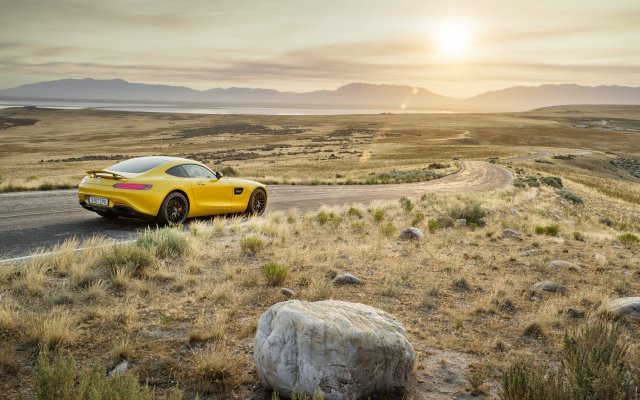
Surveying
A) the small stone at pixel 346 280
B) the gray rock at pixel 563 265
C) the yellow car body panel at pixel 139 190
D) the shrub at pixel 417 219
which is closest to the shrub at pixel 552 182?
the shrub at pixel 417 219

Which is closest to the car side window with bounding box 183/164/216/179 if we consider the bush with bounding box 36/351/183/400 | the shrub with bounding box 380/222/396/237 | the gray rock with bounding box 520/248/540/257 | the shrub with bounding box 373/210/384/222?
the shrub with bounding box 380/222/396/237

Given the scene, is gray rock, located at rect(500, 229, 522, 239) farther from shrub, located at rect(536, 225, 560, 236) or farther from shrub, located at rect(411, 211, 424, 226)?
shrub, located at rect(411, 211, 424, 226)

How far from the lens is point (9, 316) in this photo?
4992 millimetres

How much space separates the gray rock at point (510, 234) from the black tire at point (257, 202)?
Answer: 656 centimetres

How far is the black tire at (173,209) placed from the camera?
10414 millimetres

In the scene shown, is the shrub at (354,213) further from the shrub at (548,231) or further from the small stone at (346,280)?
the small stone at (346,280)

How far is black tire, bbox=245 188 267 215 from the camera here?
1330 cm

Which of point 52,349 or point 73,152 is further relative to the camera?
point 73,152

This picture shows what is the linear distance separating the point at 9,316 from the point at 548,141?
118 metres

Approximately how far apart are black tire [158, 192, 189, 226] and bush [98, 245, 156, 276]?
2839mm

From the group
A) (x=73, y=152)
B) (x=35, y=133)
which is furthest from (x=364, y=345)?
(x=35, y=133)

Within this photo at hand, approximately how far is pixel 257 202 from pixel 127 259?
6.53 m

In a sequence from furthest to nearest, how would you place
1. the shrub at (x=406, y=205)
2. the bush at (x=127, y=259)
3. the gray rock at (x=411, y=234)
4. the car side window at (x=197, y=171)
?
the shrub at (x=406, y=205), the gray rock at (x=411, y=234), the car side window at (x=197, y=171), the bush at (x=127, y=259)

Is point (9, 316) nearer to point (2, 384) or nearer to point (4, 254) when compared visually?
point (2, 384)
